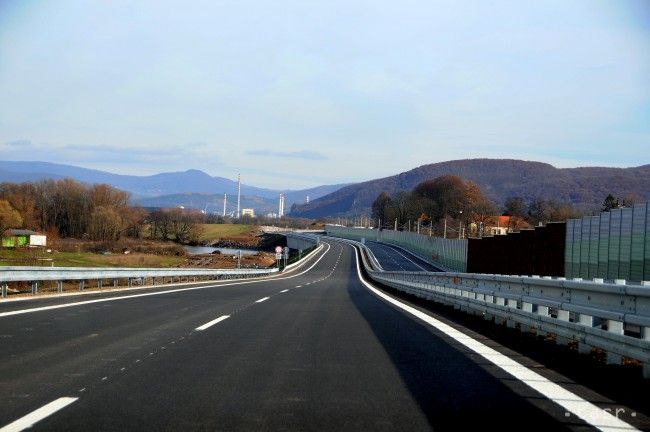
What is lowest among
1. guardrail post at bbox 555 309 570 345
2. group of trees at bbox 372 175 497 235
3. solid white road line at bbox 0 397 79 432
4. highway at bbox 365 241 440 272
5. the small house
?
highway at bbox 365 241 440 272

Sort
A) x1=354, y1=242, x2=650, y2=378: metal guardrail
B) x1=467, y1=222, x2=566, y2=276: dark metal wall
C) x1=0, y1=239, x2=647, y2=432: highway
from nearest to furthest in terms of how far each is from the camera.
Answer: x1=0, y1=239, x2=647, y2=432: highway
x1=354, y1=242, x2=650, y2=378: metal guardrail
x1=467, y1=222, x2=566, y2=276: dark metal wall

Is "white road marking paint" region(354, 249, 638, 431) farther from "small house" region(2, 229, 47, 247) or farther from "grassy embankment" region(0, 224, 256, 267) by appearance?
"small house" region(2, 229, 47, 247)

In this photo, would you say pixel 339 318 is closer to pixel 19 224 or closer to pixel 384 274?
pixel 384 274

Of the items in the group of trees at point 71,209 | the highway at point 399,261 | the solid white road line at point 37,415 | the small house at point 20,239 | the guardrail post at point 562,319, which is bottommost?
the highway at point 399,261

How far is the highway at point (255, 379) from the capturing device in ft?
20.5

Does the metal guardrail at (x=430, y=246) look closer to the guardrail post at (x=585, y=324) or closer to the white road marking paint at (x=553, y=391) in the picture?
the white road marking paint at (x=553, y=391)

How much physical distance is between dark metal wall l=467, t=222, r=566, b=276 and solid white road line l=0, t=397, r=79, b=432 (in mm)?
27761

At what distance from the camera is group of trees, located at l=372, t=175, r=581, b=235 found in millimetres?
130000

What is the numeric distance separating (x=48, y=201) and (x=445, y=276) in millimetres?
95616

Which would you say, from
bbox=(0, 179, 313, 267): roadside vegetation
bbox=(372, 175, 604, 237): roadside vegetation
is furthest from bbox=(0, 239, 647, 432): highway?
bbox=(372, 175, 604, 237): roadside vegetation

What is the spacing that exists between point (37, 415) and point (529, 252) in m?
33.2

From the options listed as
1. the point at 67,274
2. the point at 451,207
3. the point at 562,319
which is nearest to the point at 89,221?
the point at 451,207

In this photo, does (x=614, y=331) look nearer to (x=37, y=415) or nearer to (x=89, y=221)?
(x=37, y=415)

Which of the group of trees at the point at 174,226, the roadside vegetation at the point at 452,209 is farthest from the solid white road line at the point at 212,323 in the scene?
the group of trees at the point at 174,226
